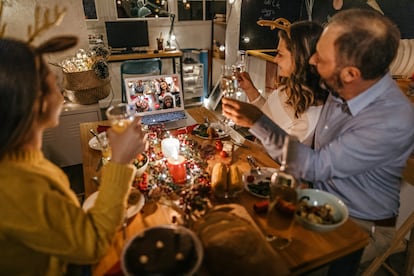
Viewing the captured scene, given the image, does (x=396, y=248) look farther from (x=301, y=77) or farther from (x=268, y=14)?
(x=268, y=14)

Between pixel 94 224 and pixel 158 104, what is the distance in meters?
1.21

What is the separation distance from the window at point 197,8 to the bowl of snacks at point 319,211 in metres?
4.33

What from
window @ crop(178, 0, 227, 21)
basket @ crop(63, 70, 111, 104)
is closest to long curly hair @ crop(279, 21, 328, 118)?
basket @ crop(63, 70, 111, 104)

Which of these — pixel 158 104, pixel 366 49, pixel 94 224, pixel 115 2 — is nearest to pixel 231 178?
pixel 94 224

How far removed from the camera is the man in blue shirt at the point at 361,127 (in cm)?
108

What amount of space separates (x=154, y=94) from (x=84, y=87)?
879 millimetres

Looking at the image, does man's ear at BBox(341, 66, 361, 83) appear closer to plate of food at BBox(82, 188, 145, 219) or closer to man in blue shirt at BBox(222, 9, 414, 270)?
man in blue shirt at BBox(222, 9, 414, 270)

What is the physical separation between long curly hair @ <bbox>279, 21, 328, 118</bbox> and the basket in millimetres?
Result: 1604

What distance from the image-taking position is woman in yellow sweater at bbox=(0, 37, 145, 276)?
2.20 feet

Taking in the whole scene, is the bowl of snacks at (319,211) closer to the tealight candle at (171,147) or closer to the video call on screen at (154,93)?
the tealight candle at (171,147)

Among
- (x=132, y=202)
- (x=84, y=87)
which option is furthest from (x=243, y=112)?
(x=84, y=87)

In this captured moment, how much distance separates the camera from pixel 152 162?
1333 millimetres

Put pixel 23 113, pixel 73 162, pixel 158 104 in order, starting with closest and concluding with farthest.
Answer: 1. pixel 23 113
2. pixel 158 104
3. pixel 73 162

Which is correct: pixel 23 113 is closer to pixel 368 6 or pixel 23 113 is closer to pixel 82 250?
pixel 82 250
